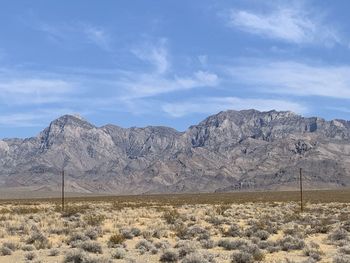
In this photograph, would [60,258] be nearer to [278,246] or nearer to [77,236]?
[77,236]

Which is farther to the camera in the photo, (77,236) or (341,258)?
(77,236)

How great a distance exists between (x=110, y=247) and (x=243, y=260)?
6.56 metres

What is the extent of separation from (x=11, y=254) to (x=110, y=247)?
12.8 feet

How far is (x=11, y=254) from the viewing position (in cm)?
2062

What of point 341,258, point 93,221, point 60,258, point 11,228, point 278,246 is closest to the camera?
point 341,258

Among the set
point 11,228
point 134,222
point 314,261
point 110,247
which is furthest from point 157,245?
point 134,222

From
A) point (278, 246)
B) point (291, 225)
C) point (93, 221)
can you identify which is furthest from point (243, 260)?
point (93, 221)

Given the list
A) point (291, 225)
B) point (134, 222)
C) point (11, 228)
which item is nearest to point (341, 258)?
point (291, 225)

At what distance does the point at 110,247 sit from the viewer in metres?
22.8

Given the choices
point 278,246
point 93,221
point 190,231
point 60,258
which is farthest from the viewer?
point 93,221

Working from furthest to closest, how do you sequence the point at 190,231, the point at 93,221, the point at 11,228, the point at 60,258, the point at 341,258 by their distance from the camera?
the point at 93,221
the point at 11,228
the point at 190,231
the point at 60,258
the point at 341,258

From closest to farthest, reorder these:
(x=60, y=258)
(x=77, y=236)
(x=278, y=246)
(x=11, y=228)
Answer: (x=60, y=258) < (x=278, y=246) < (x=77, y=236) < (x=11, y=228)

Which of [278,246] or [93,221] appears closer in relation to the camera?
[278,246]

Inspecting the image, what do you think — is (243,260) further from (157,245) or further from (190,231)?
(190,231)
